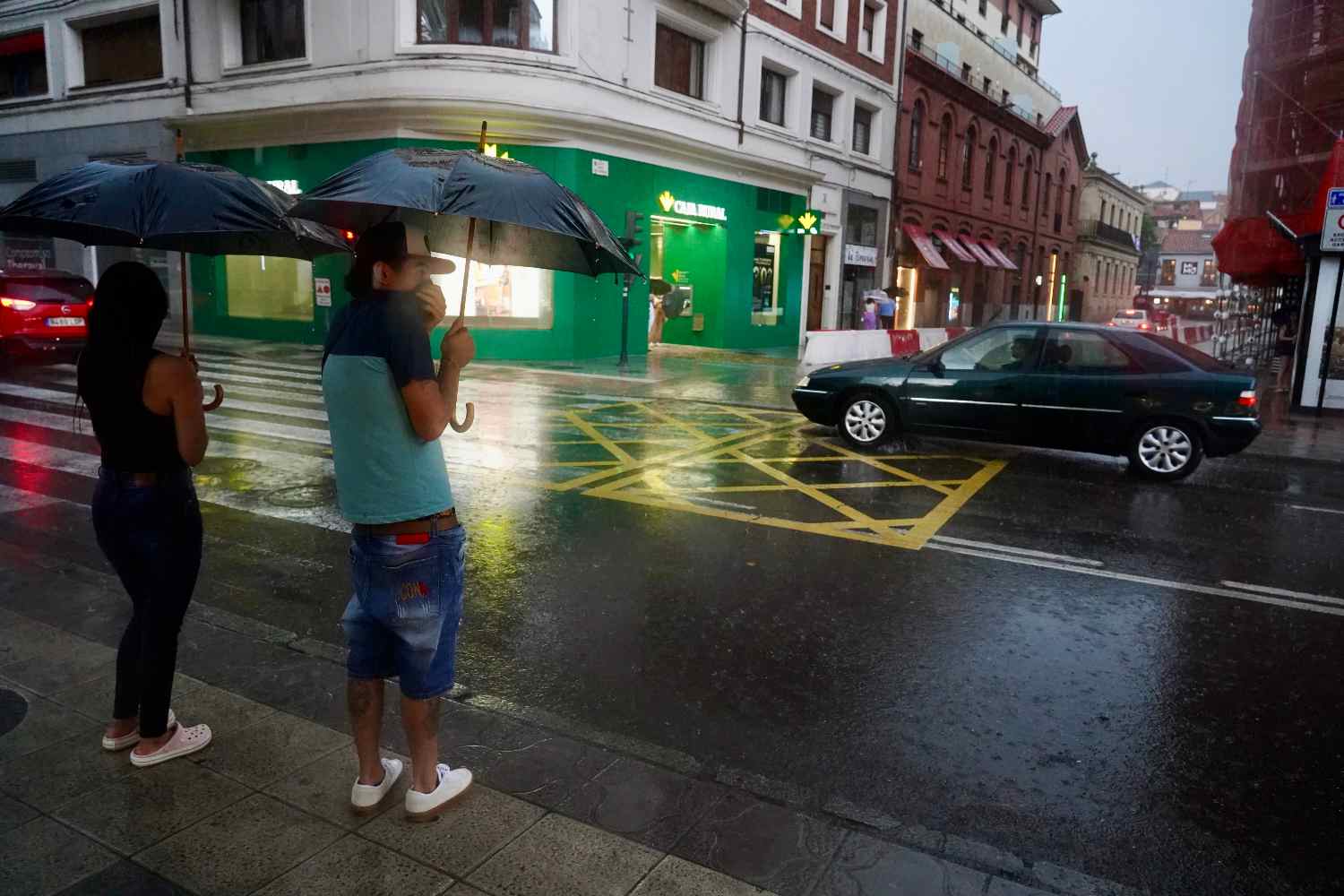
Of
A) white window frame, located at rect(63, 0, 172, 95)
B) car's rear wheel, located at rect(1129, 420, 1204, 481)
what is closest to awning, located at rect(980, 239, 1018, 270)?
white window frame, located at rect(63, 0, 172, 95)

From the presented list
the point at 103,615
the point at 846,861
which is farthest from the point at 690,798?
the point at 103,615

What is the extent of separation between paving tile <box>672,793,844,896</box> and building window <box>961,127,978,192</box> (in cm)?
3614

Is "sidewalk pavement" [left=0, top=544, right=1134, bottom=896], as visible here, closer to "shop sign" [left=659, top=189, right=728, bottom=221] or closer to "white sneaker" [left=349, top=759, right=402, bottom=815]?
"white sneaker" [left=349, top=759, right=402, bottom=815]

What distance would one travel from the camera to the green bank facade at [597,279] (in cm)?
1948

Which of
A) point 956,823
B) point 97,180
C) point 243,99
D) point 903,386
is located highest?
point 243,99

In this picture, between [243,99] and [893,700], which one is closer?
[893,700]

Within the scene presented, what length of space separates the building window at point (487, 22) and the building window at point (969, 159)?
865 inches

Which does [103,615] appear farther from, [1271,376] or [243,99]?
[1271,376]

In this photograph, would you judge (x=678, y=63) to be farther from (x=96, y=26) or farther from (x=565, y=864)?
(x=565, y=864)

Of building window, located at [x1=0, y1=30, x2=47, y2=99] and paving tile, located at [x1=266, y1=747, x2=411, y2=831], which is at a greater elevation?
building window, located at [x1=0, y1=30, x2=47, y2=99]

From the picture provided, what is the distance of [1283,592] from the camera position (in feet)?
19.5

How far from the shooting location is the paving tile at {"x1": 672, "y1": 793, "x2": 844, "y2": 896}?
291 cm

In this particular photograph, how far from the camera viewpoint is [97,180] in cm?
416

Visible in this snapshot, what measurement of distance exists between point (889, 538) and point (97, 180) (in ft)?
17.9
